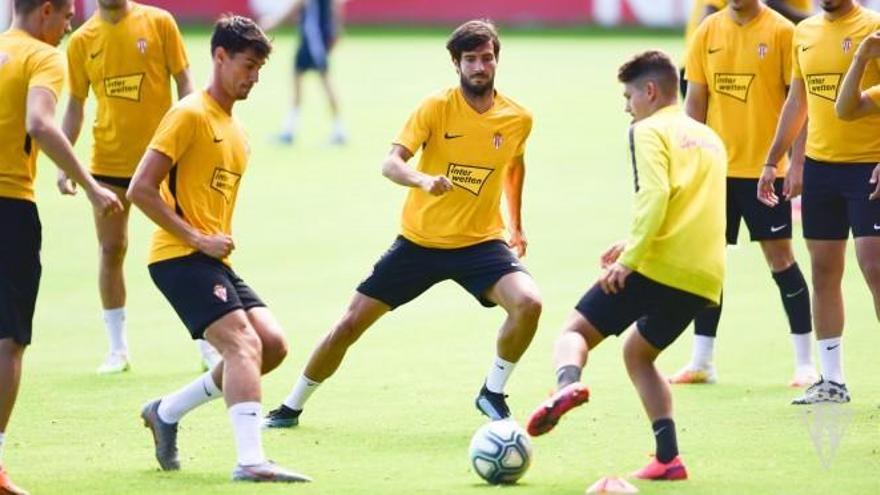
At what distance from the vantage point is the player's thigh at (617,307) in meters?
8.69

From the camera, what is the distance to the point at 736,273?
16641 mm

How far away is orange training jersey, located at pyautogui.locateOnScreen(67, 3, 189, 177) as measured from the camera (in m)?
12.3

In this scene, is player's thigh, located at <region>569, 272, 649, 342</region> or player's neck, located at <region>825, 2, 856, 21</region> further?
player's neck, located at <region>825, 2, 856, 21</region>

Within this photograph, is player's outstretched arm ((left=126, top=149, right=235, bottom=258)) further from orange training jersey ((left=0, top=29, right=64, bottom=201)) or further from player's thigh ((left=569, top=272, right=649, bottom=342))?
player's thigh ((left=569, top=272, right=649, bottom=342))

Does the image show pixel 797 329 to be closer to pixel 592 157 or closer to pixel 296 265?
pixel 296 265

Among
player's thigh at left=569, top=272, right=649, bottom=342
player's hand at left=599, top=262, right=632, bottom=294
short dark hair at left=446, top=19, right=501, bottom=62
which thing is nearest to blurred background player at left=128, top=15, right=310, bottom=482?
short dark hair at left=446, top=19, right=501, bottom=62

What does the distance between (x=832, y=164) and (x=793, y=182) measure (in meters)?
0.58

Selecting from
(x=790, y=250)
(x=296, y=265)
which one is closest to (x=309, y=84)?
(x=296, y=265)

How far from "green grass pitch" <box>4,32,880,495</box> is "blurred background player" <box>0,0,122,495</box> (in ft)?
2.71

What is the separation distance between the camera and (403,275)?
1042cm

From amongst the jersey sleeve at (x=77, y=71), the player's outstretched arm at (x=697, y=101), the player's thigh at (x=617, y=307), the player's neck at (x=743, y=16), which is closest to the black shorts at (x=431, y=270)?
the player's thigh at (x=617, y=307)

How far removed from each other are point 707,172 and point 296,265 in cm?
915

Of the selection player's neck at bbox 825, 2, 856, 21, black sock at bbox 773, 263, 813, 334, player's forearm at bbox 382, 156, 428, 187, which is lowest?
black sock at bbox 773, 263, 813, 334

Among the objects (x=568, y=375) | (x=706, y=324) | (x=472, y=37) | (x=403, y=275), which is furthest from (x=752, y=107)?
(x=568, y=375)
